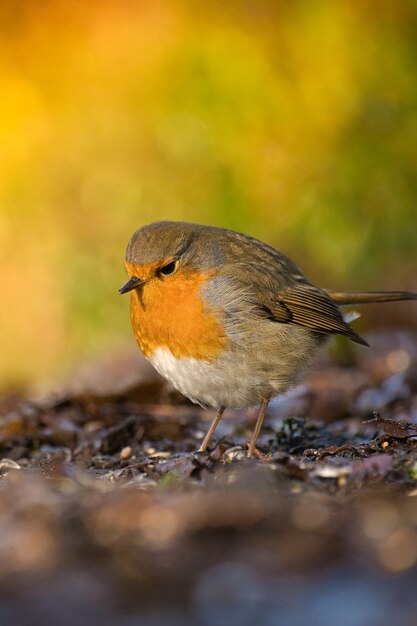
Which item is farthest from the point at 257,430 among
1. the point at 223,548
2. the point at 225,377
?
the point at 223,548

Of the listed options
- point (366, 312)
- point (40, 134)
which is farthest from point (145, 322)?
point (40, 134)

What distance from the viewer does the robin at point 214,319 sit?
4094 mm

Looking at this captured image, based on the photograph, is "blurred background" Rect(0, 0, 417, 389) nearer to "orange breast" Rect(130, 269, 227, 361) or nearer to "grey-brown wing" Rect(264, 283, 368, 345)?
"grey-brown wing" Rect(264, 283, 368, 345)

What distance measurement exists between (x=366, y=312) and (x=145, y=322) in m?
3.53

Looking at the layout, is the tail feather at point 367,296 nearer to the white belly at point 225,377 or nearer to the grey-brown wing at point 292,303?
the grey-brown wing at point 292,303

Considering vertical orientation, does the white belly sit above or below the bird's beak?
below

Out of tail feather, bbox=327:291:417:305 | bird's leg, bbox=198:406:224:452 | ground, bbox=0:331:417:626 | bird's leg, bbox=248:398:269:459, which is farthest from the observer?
tail feather, bbox=327:291:417:305

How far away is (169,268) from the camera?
425cm

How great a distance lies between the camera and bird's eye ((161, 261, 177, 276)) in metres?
4.23

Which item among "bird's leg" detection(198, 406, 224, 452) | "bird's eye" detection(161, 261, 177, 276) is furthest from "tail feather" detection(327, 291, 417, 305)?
"bird's eye" detection(161, 261, 177, 276)

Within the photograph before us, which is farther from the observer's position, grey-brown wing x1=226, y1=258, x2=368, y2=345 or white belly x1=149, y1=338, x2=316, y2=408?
grey-brown wing x1=226, y1=258, x2=368, y2=345

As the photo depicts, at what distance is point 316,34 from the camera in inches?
342

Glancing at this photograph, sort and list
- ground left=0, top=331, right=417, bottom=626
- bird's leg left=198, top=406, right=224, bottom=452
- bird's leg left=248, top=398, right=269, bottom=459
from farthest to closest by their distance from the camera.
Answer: bird's leg left=198, top=406, right=224, bottom=452 < bird's leg left=248, top=398, right=269, bottom=459 < ground left=0, top=331, right=417, bottom=626

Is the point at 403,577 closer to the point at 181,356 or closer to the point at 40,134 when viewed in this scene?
the point at 181,356
